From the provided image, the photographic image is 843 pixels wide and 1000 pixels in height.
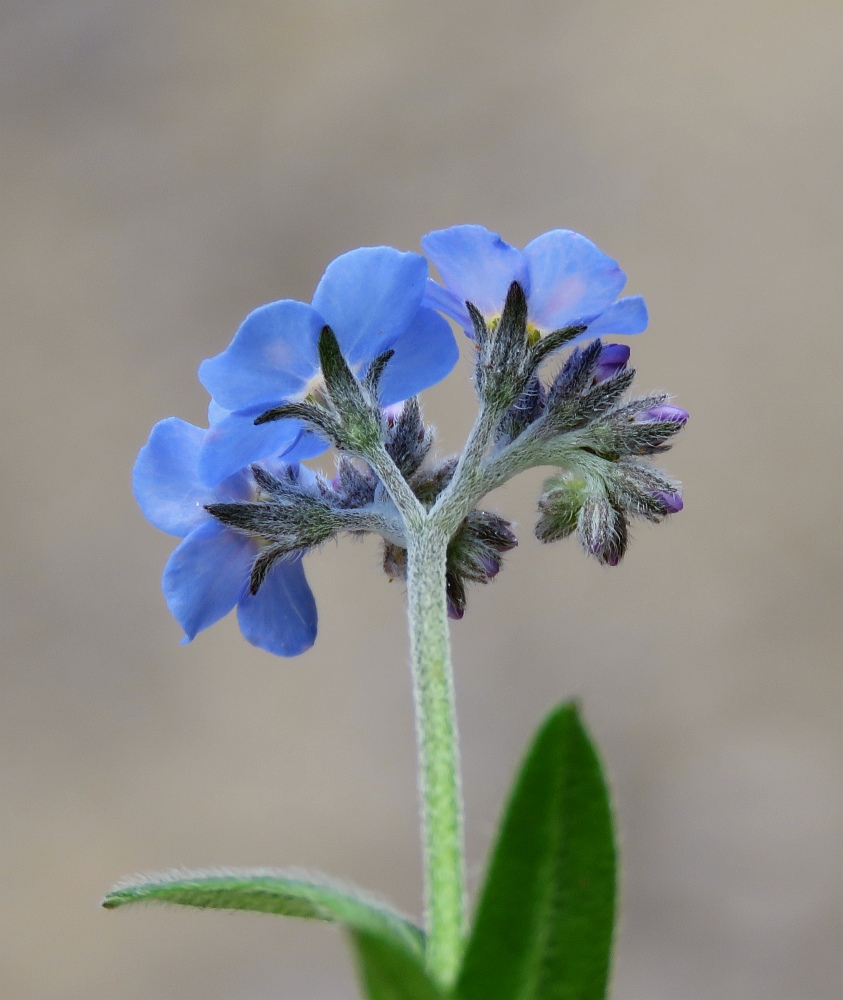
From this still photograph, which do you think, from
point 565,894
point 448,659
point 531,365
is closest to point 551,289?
point 531,365

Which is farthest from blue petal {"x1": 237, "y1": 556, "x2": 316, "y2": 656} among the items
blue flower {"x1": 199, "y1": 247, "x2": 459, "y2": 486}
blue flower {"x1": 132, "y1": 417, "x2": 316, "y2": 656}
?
blue flower {"x1": 199, "y1": 247, "x2": 459, "y2": 486}

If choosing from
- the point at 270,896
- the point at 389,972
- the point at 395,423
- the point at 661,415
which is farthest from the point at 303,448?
the point at 389,972

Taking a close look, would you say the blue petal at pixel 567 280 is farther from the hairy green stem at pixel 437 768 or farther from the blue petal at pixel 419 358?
the hairy green stem at pixel 437 768

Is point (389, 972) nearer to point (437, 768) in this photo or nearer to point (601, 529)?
point (437, 768)

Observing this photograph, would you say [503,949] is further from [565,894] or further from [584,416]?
[584,416]

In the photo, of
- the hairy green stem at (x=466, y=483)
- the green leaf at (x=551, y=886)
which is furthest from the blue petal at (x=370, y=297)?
the green leaf at (x=551, y=886)

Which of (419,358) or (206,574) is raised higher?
(419,358)
